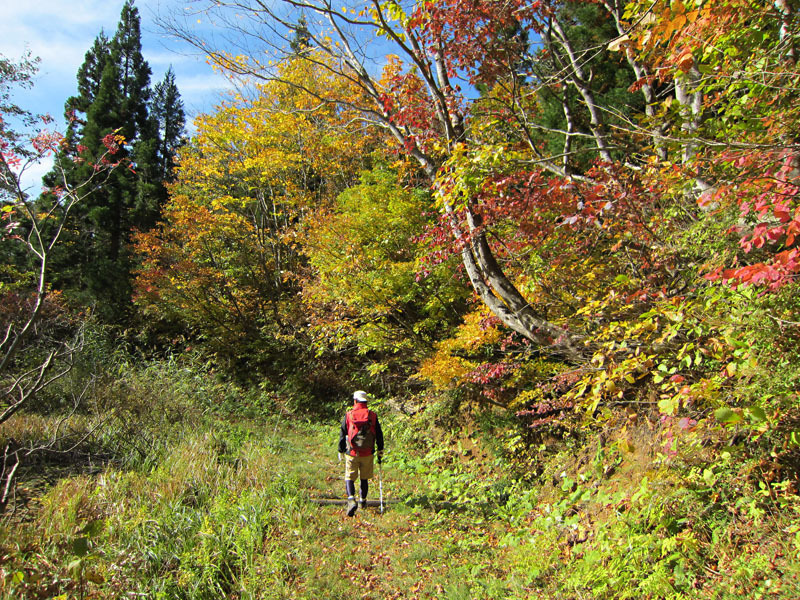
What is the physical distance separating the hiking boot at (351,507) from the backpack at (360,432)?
2.01 feet

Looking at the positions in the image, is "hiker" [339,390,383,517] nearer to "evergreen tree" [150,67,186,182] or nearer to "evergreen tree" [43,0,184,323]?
"evergreen tree" [43,0,184,323]

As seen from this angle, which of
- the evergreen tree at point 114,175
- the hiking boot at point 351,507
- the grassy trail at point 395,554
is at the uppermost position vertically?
the evergreen tree at point 114,175

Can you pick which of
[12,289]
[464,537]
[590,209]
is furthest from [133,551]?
[12,289]

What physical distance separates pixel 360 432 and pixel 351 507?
94 centimetres

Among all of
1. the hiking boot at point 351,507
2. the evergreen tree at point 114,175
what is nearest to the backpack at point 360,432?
the hiking boot at point 351,507

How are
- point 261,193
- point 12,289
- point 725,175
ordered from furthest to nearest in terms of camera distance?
point 261,193, point 12,289, point 725,175

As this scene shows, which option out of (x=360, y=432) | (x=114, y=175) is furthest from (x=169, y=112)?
(x=360, y=432)

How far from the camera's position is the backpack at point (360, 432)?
584 cm

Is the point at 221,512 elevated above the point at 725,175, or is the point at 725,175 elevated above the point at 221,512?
the point at 725,175

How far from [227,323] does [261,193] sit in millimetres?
4880

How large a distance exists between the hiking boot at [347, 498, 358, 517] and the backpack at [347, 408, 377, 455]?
24.1 inches

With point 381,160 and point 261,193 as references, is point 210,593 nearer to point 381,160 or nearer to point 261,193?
point 381,160

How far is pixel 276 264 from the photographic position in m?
15.6

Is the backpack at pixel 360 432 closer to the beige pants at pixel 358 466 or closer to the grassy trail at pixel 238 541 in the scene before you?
the beige pants at pixel 358 466
